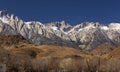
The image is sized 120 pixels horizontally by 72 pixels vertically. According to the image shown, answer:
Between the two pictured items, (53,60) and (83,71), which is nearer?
(83,71)

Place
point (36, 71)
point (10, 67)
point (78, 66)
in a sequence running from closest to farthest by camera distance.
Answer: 1. point (10, 67)
2. point (36, 71)
3. point (78, 66)

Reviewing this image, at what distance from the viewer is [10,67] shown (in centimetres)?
13412

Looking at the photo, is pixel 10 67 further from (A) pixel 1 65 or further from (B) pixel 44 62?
(B) pixel 44 62

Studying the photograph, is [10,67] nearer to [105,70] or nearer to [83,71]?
[83,71]

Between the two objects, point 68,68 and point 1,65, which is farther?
point 68,68

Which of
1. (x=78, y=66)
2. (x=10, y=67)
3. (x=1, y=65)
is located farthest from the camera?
(x=78, y=66)

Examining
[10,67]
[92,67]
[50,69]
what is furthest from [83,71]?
[10,67]

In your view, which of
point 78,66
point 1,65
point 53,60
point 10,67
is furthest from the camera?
point 53,60

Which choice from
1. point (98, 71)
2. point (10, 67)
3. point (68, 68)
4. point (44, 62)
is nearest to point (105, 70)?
point (98, 71)

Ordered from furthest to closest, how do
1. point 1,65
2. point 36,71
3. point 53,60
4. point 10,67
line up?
point 53,60 < point 36,71 < point 10,67 < point 1,65

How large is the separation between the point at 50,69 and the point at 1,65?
39754mm

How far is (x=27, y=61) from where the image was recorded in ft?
488

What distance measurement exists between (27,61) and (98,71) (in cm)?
3080

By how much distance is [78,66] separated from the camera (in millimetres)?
154875
